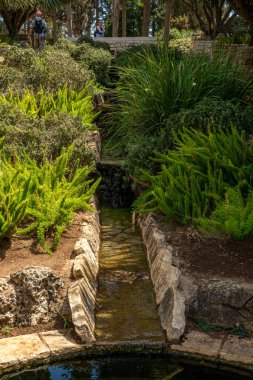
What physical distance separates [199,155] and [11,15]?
22.5 m

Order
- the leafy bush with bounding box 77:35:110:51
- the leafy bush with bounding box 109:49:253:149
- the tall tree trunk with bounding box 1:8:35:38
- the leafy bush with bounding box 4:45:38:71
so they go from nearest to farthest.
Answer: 1. the leafy bush with bounding box 109:49:253:149
2. the leafy bush with bounding box 4:45:38:71
3. the leafy bush with bounding box 77:35:110:51
4. the tall tree trunk with bounding box 1:8:35:38

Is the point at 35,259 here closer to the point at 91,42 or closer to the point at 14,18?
the point at 91,42

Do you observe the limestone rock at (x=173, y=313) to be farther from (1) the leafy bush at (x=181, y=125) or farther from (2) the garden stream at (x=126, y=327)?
(1) the leafy bush at (x=181, y=125)

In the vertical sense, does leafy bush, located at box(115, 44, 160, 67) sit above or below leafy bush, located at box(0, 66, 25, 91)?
above

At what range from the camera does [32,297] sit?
5.64m

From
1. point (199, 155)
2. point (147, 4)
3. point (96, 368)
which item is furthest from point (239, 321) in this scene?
point (147, 4)

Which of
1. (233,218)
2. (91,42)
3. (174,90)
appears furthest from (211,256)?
(91,42)

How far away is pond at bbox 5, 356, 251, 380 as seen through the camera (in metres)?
5.02

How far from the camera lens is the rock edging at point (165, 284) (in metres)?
5.56

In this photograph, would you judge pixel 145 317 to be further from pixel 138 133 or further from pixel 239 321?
pixel 138 133

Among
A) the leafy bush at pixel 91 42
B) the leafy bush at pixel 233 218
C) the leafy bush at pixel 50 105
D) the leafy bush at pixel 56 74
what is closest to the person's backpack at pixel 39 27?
the leafy bush at pixel 91 42

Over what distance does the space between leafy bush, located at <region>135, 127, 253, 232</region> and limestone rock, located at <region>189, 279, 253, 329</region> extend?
1.16 m

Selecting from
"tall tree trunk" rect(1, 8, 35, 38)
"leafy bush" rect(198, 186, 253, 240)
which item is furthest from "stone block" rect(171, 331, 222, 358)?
"tall tree trunk" rect(1, 8, 35, 38)

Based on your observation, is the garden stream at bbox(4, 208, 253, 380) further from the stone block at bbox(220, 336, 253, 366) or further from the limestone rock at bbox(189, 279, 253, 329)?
the limestone rock at bbox(189, 279, 253, 329)
